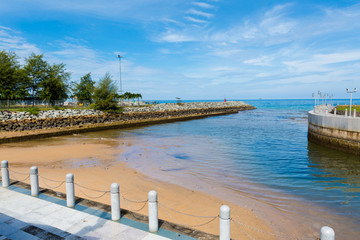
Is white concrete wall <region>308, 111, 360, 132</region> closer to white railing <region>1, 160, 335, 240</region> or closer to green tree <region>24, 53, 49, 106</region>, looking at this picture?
white railing <region>1, 160, 335, 240</region>

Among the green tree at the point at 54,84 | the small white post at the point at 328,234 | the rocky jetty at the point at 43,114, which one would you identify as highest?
the green tree at the point at 54,84

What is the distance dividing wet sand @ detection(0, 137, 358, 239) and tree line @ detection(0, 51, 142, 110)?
79.2 ft

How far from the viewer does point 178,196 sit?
8.97 metres

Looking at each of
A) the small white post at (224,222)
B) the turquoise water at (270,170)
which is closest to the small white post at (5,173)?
the turquoise water at (270,170)

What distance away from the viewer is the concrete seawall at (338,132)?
54.1 ft

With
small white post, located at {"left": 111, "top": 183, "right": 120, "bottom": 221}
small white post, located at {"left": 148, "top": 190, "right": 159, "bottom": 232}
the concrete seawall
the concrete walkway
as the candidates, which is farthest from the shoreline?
the concrete seawall

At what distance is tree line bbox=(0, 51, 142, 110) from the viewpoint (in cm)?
3844

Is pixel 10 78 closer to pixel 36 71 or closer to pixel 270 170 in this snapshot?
pixel 36 71

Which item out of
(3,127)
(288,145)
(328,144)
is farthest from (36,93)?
(328,144)

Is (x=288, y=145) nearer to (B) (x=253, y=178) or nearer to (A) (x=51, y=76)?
(B) (x=253, y=178)

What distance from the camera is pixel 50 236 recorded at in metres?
4.84

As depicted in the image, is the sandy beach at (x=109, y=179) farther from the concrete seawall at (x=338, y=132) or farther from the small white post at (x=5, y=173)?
the concrete seawall at (x=338, y=132)

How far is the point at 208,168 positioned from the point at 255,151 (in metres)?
6.90

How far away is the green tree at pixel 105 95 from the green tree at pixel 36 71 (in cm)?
1228
